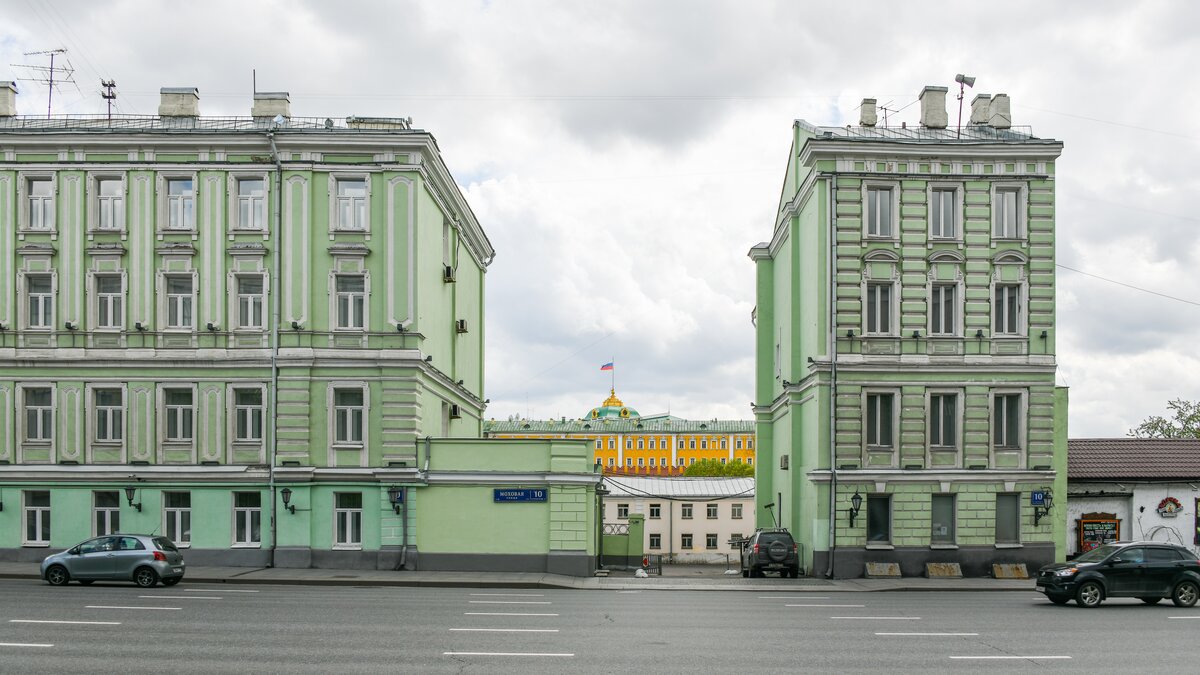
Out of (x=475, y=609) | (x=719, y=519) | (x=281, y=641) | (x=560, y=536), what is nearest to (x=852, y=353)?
(x=560, y=536)

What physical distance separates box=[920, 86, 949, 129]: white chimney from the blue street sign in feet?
62.9

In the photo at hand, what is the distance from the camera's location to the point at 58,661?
51.7 ft

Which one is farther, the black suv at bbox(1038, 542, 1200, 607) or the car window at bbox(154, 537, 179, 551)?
the car window at bbox(154, 537, 179, 551)

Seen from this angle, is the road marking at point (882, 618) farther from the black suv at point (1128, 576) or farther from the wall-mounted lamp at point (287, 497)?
the wall-mounted lamp at point (287, 497)

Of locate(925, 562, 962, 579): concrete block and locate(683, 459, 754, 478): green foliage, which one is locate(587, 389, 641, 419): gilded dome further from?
locate(925, 562, 962, 579): concrete block

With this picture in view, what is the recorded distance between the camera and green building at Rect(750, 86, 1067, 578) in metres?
36.0

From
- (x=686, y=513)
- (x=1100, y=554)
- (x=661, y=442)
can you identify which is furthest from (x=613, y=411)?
(x=1100, y=554)

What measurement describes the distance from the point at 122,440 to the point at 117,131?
9.91 meters

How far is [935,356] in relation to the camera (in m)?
36.2

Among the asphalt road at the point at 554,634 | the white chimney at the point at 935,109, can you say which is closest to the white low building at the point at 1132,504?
the asphalt road at the point at 554,634

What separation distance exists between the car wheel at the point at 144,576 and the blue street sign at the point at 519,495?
10.7 metres

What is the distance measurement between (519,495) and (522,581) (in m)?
3.68

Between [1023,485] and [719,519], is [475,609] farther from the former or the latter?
[719,519]

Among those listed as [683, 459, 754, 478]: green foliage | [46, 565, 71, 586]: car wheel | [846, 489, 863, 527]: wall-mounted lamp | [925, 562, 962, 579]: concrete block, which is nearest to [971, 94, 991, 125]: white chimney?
[846, 489, 863, 527]: wall-mounted lamp
